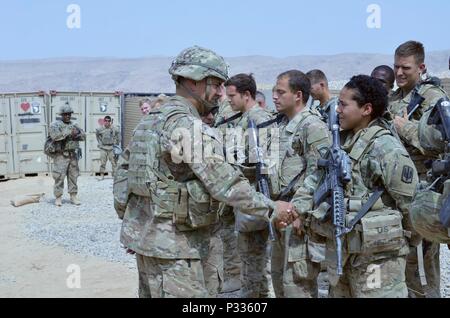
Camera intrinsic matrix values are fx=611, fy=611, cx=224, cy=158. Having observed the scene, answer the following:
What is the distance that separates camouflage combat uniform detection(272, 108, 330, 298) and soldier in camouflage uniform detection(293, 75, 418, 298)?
515mm

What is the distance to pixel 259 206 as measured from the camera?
144 inches

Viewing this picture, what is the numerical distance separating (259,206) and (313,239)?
2.46ft

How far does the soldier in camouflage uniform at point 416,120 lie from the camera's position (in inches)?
188

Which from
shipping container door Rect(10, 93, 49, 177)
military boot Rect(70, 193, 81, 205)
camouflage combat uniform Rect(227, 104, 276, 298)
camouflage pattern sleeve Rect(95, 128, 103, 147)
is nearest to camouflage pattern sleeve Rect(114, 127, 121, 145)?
camouflage pattern sleeve Rect(95, 128, 103, 147)

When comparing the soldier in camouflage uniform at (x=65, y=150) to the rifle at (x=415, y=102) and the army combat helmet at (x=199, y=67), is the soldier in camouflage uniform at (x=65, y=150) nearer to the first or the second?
the rifle at (x=415, y=102)

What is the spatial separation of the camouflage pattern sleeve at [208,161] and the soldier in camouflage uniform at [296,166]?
2.86 ft

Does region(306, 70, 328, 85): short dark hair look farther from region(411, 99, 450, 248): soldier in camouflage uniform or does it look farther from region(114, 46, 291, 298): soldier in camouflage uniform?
region(411, 99, 450, 248): soldier in camouflage uniform

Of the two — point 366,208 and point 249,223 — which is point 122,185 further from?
point 249,223

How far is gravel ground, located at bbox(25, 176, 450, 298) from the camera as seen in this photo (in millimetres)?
7925

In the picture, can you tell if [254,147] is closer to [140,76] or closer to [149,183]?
[149,183]

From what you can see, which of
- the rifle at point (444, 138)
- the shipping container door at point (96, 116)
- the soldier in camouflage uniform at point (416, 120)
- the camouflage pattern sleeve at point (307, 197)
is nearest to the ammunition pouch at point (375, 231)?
the camouflage pattern sleeve at point (307, 197)

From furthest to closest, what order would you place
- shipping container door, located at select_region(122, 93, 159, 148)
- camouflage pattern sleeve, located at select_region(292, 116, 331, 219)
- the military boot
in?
shipping container door, located at select_region(122, 93, 159, 148) → the military boot → camouflage pattern sleeve, located at select_region(292, 116, 331, 219)

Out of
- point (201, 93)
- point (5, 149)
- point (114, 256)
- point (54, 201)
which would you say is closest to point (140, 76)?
point (5, 149)

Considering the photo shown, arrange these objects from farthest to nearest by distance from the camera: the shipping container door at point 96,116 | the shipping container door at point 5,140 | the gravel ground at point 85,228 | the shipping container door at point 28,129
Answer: the shipping container door at point 96,116 → the shipping container door at point 28,129 → the shipping container door at point 5,140 → the gravel ground at point 85,228
